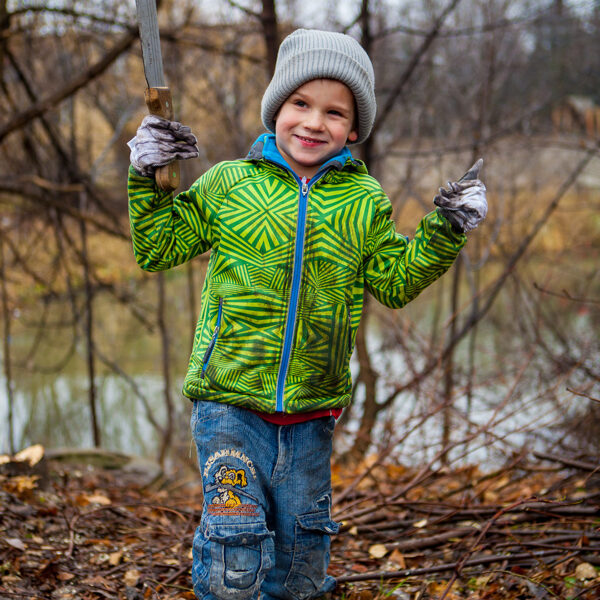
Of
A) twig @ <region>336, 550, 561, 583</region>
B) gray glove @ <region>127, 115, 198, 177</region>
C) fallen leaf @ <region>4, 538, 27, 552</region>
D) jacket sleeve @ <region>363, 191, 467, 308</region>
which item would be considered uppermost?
gray glove @ <region>127, 115, 198, 177</region>

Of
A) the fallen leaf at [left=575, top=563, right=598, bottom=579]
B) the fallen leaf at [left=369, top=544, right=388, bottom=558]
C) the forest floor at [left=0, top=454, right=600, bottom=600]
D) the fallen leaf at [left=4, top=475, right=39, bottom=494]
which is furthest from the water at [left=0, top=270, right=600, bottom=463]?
the fallen leaf at [left=575, top=563, right=598, bottom=579]

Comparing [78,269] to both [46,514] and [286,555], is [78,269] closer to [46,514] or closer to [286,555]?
[46,514]

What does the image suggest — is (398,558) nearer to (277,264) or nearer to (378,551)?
(378,551)

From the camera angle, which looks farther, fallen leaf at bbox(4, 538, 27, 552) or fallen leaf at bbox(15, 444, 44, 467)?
fallen leaf at bbox(15, 444, 44, 467)

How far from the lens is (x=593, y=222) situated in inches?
418

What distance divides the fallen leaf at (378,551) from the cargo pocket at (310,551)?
0.76m

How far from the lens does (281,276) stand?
6.53 ft

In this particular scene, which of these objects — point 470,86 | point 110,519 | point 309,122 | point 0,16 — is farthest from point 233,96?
point 309,122

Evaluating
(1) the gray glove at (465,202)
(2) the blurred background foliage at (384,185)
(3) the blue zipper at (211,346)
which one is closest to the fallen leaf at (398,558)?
(3) the blue zipper at (211,346)

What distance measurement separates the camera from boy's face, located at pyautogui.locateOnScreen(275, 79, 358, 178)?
2.04 meters

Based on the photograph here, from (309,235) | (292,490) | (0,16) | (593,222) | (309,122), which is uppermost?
(593,222)

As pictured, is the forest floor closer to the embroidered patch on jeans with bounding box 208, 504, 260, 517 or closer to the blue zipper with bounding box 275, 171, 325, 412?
the embroidered patch on jeans with bounding box 208, 504, 260, 517

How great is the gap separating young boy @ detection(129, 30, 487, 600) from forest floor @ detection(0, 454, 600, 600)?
0.70m

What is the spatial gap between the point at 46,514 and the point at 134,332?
9526 mm
